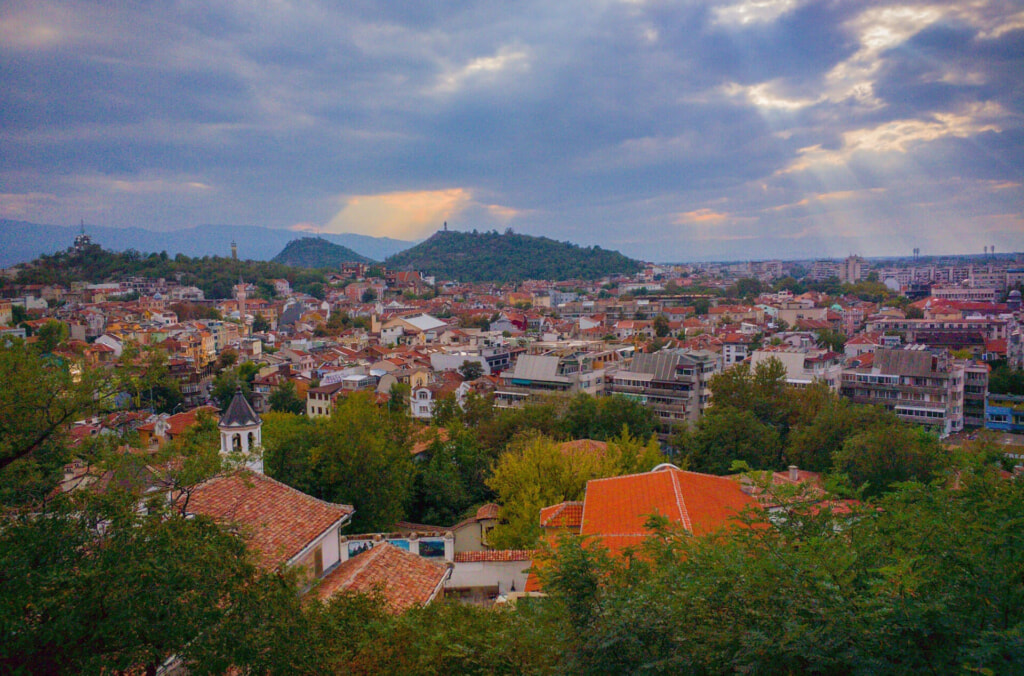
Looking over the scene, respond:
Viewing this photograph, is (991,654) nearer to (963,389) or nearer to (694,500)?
(694,500)

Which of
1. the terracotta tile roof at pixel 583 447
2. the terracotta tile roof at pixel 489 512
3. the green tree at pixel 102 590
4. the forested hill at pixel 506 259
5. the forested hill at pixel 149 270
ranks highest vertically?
the forested hill at pixel 506 259

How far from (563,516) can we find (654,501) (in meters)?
2.10

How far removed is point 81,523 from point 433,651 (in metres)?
3.12

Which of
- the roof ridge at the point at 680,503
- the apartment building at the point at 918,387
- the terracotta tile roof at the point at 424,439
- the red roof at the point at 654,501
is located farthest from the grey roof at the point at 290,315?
the roof ridge at the point at 680,503

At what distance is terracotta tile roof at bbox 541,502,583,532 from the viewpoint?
13.3 m

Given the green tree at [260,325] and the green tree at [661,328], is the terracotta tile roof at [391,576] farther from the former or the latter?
the green tree at [260,325]

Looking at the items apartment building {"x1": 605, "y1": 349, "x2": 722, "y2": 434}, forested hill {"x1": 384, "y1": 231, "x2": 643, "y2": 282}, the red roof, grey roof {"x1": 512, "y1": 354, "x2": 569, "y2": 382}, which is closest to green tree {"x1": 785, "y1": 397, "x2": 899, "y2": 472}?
the red roof

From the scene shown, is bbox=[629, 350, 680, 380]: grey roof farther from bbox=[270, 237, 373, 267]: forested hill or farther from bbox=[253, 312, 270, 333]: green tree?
bbox=[270, 237, 373, 267]: forested hill

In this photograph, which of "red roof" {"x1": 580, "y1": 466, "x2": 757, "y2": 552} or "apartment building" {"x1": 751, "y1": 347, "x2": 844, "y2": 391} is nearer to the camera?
"red roof" {"x1": 580, "y1": 466, "x2": 757, "y2": 552}

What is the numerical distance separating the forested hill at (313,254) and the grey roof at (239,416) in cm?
17307

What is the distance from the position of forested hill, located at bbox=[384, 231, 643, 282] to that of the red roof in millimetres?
128611

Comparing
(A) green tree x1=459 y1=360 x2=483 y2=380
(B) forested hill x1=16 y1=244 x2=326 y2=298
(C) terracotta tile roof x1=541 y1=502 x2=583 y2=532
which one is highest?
(B) forested hill x1=16 y1=244 x2=326 y2=298

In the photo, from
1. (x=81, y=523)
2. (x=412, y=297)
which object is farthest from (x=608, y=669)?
(x=412, y=297)

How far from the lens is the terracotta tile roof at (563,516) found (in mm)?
13312
